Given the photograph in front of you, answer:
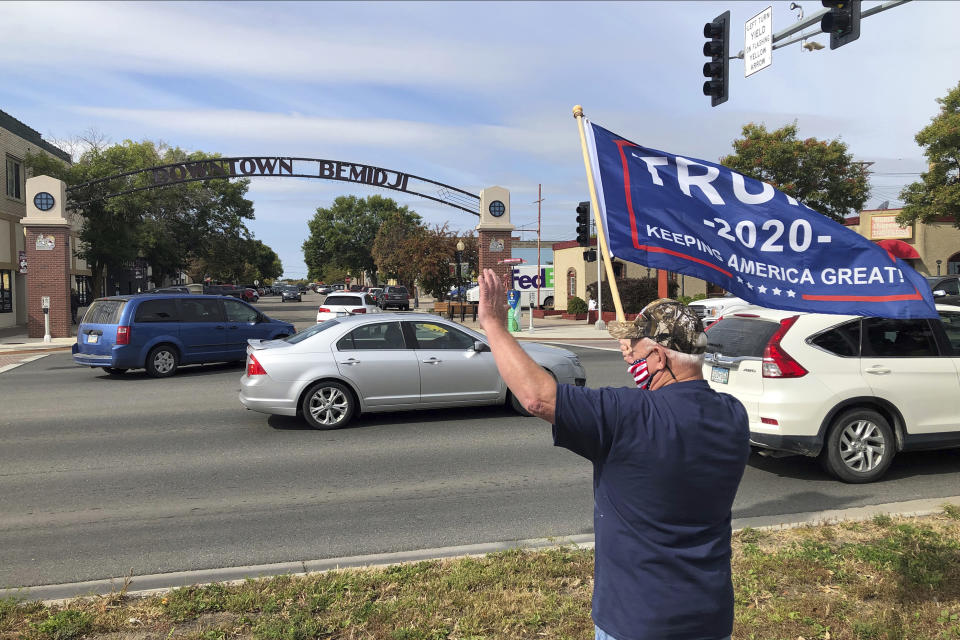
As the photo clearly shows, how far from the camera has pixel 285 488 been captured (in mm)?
6887

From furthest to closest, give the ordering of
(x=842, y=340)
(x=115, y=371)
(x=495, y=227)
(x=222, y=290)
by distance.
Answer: (x=222, y=290)
(x=495, y=227)
(x=115, y=371)
(x=842, y=340)

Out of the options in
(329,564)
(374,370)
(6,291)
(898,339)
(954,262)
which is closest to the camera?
(329,564)

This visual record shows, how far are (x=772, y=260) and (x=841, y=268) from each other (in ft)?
1.10

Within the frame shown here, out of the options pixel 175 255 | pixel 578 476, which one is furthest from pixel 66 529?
pixel 175 255

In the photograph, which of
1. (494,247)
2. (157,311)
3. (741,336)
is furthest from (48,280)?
(741,336)

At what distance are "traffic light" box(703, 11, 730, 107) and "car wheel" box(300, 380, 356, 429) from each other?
30.0 ft

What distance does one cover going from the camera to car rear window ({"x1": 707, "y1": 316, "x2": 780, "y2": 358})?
6.84m

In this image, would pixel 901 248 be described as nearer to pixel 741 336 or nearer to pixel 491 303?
pixel 741 336

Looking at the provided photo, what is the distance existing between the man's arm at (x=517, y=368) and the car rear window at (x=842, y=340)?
5220 mm

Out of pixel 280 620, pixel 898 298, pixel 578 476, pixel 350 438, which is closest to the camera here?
pixel 898 298

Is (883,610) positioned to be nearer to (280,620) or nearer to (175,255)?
(280,620)

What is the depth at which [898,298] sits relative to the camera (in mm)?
3668

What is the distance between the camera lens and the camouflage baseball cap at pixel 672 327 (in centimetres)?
239

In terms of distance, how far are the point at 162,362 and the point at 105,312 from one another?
4.86 feet
